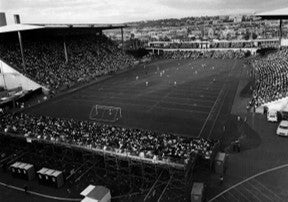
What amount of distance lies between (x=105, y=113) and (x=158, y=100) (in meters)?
9.96

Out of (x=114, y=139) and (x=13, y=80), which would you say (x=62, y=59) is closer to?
(x=13, y=80)

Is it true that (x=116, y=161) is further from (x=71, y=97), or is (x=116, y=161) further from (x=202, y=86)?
(x=202, y=86)

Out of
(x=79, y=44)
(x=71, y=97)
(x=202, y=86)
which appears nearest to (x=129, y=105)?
(x=71, y=97)

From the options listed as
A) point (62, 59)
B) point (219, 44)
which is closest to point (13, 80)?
point (62, 59)

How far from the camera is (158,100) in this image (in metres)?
47.0

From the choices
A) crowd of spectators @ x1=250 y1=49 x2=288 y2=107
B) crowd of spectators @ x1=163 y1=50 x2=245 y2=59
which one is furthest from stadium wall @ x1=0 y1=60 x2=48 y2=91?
crowd of spectators @ x1=163 y1=50 x2=245 y2=59

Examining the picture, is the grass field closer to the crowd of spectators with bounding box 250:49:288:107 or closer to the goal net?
the goal net

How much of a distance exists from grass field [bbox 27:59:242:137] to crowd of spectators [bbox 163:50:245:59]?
33.8 meters

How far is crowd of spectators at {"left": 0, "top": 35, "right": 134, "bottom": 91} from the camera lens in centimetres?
6038

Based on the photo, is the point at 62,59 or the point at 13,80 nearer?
the point at 13,80

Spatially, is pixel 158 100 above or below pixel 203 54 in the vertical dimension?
above

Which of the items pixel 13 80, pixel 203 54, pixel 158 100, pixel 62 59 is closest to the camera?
pixel 158 100

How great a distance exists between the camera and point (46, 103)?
48.1 metres

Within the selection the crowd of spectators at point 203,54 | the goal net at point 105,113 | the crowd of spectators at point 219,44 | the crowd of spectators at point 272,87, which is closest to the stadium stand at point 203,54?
the crowd of spectators at point 203,54
